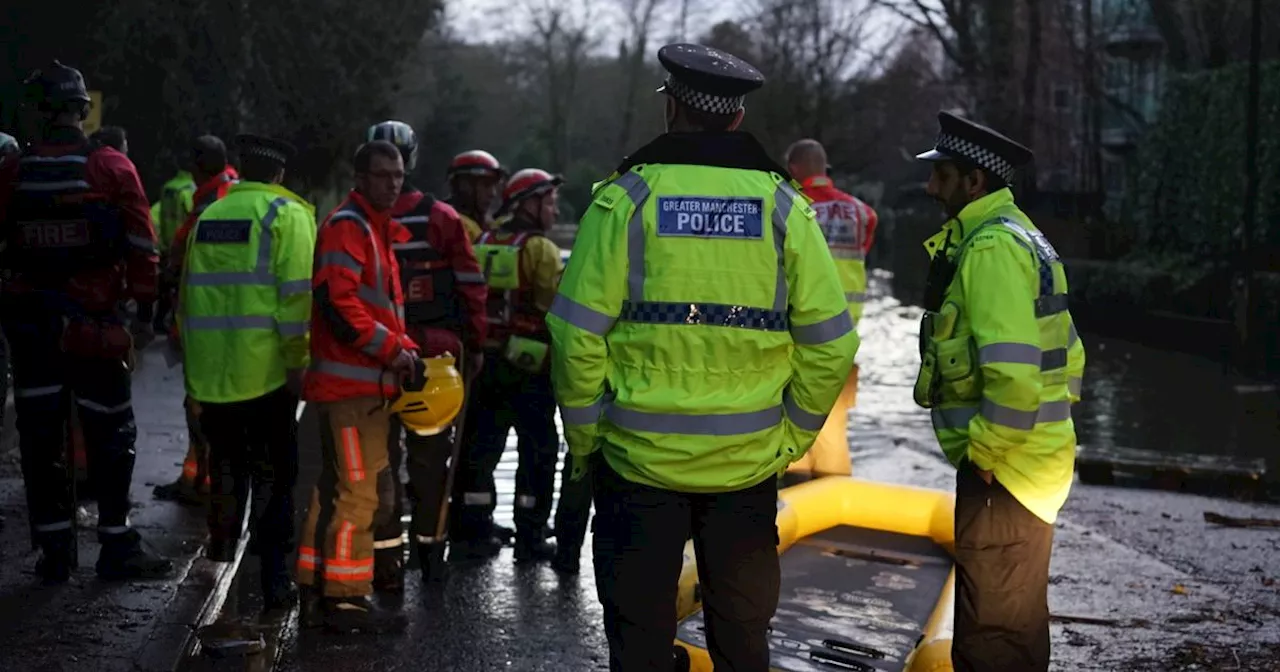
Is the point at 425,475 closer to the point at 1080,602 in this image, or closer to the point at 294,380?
the point at 294,380

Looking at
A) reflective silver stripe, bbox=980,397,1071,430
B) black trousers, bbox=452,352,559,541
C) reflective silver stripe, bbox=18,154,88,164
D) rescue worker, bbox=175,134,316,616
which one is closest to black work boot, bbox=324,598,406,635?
rescue worker, bbox=175,134,316,616

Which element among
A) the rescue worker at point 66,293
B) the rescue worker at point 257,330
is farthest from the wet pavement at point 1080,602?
the rescue worker at point 66,293

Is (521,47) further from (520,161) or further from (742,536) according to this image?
(742,536)

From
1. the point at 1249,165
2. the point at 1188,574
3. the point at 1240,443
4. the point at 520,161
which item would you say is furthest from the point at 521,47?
the point at 1188,574

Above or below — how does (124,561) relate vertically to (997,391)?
below

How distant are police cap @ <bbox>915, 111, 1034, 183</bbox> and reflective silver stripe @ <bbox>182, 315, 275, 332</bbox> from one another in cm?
305

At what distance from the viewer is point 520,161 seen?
221ft

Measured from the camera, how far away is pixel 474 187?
8344 mm

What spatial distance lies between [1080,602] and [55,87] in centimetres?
531

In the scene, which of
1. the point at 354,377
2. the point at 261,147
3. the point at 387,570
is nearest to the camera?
the point at 354,377

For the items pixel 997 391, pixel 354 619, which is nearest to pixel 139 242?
pixel 354 619

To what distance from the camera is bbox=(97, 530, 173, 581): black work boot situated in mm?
6945

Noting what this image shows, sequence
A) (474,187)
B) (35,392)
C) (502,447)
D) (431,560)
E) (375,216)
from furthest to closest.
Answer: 1. (474,187)
2. (502,447)
3. (431,560)
4. (35,392)
5. (375,216)

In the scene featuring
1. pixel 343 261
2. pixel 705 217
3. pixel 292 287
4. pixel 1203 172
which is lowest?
pixel 292 287
